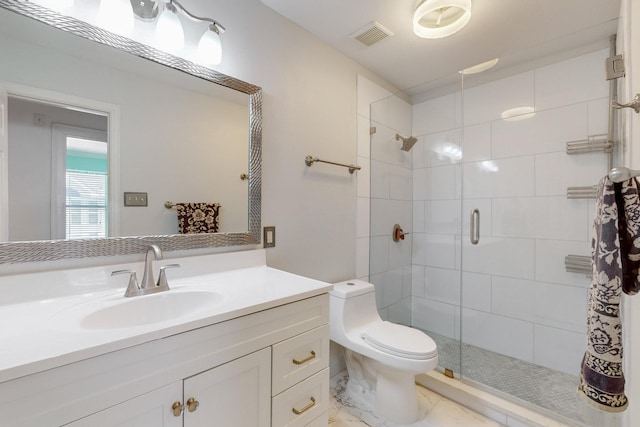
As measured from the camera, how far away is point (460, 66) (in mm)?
2125

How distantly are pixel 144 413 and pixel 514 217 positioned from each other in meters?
2.37

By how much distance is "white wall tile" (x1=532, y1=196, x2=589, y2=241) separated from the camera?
1.78 m

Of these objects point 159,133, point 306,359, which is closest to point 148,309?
point 306,359

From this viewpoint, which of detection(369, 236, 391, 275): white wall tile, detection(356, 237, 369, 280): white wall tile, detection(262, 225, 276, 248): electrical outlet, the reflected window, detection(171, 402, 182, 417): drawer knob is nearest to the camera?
detection(171, 402, 182, 417): drawer knob

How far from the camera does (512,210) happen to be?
205 centimetres

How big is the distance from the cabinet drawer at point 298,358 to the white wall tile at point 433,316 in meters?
1.63

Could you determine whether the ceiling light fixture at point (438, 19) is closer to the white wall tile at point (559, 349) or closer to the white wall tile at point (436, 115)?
the white wall tile at point (436, 115)

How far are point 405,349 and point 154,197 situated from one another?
1.39m

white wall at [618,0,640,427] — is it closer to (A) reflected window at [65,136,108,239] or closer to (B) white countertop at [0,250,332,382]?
(B) white countertop at [0,250,332,382]

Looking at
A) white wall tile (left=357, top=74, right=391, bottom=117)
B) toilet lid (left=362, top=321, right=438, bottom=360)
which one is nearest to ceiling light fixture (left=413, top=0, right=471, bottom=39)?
white wall tile (left=357, top=74, right=391, bottom=117)

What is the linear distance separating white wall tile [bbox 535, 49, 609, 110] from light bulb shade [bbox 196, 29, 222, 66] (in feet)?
6.94

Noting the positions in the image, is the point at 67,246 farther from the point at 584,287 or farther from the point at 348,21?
the point at 584,287

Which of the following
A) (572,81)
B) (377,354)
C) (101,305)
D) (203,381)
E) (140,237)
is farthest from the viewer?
(572,81)

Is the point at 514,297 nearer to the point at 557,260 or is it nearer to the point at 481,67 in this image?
the point at 557,260
